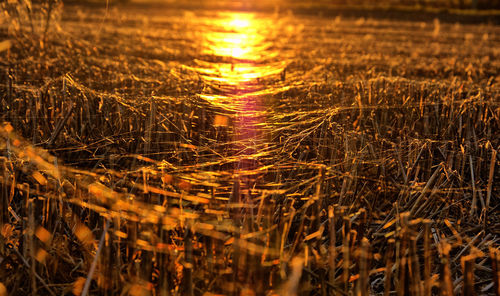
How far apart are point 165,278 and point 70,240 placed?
497 mm

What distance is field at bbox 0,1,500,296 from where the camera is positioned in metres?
1.42

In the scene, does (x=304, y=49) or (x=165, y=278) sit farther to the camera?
(x=304, y=49)

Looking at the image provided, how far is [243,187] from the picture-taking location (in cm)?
200

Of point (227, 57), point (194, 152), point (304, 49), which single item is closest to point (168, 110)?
point (194, 152)

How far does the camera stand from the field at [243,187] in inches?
55.7

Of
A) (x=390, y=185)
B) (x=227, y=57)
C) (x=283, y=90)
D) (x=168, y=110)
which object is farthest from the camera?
(x=227, y=57)

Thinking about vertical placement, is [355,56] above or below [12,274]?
above

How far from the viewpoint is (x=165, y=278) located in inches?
53.7

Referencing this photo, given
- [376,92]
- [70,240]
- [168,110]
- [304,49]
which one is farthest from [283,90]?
[304,49]

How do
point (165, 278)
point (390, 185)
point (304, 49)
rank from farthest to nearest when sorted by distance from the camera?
1. point (304, 49)
2. point (390, 185)
3. point (165, 278)

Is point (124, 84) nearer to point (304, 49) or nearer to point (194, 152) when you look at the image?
point (194, 152)

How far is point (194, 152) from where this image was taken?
7.73 ft

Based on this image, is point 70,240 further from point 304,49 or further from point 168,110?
point 304,49

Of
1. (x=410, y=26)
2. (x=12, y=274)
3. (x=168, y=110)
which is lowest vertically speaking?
(x=12, y=274)
